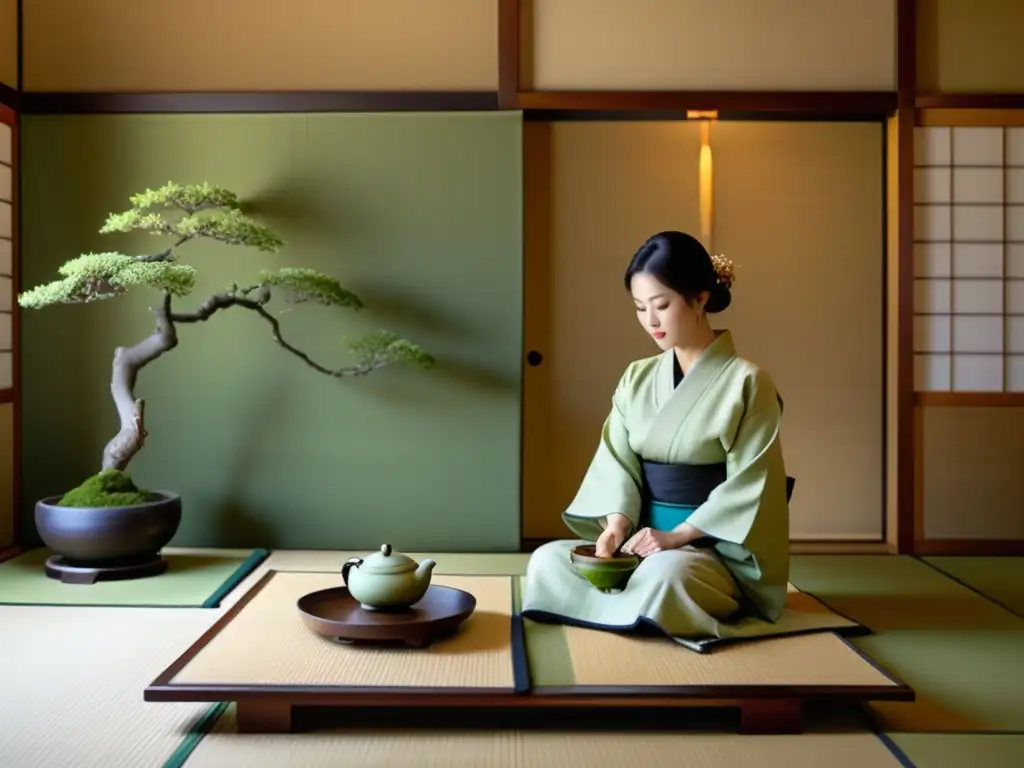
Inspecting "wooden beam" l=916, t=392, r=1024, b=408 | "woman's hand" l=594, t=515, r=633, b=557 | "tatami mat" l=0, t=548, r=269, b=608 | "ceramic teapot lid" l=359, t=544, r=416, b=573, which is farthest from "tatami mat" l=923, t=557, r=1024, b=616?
"tatami mat" l=0, t=548, r=269, b=608

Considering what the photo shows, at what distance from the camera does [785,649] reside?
2.80m

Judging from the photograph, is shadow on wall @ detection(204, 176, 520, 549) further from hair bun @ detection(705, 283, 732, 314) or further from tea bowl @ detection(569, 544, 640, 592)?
tea bowl @ detection(569, 544, 640, 592)

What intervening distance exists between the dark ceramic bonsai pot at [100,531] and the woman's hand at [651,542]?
1.96m

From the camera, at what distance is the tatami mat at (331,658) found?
2.47 m

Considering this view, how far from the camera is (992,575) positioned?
4.18 meters

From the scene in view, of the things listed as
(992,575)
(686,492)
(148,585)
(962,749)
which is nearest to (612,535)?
(686,492)

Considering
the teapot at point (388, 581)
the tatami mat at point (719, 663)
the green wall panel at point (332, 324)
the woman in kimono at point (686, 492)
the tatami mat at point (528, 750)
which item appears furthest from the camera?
the green wall panel at point (332, 324)

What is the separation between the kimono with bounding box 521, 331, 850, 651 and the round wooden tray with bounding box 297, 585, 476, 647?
9.7 inches

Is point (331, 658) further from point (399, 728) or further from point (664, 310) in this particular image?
point (664, 310)

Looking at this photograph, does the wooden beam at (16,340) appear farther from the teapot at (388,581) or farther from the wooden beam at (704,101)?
the teapot at (388,581)

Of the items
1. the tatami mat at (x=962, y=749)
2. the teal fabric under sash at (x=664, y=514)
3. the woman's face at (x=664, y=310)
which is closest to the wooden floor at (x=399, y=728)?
the tatami mat at (x=962, y=749)

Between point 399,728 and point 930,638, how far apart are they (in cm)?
175

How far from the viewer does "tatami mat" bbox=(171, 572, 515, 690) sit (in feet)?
8.11

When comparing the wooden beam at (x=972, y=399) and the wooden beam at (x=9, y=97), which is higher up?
the wooden beam at (x=9, y=97)
